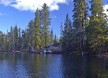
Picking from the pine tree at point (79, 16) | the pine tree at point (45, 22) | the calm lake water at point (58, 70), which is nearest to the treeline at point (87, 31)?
the pine tree at point (79, 16)

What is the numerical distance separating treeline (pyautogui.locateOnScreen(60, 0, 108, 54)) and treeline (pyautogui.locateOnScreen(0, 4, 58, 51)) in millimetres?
16246

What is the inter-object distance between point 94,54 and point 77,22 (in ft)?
64.7

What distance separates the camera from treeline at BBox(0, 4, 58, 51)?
394ft

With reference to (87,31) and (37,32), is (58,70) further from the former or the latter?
(37,32)

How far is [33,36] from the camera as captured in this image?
12425cm

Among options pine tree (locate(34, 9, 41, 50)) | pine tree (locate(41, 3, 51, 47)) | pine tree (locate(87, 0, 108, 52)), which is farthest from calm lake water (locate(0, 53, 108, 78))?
pine tree (locate(41, 3, 51, 47))

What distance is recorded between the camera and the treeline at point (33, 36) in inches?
4724

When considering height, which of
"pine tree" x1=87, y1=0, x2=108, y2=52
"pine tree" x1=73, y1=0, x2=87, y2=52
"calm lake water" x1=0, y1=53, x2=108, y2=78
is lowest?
"calm lake water" x1=0, y1=53, x2=108, y2=78

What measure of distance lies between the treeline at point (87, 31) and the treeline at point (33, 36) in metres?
16.2

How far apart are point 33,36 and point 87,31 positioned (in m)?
48.0

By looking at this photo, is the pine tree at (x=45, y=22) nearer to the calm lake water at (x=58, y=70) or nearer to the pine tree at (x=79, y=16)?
the pine tree at (x=79, y=16)

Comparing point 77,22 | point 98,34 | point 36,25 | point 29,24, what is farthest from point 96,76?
point 29,24

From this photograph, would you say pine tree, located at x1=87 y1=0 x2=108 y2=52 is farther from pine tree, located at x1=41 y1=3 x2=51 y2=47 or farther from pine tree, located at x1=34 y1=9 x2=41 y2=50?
pine tree, located at x1=41 y1=3 x2=51 y2=47

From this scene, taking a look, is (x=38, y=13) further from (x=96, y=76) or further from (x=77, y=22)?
(x=96, y=76)
